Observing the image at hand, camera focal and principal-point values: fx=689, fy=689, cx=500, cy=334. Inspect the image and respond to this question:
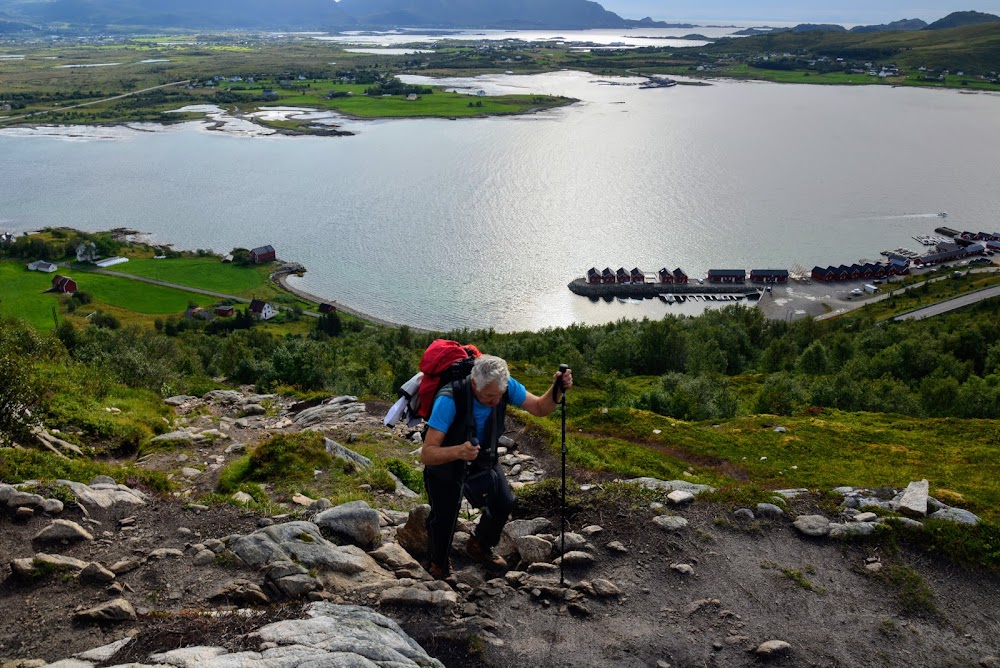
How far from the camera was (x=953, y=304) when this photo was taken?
6400 cm

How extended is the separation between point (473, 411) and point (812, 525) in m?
6.53

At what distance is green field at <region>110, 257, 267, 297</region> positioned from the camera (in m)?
72.0

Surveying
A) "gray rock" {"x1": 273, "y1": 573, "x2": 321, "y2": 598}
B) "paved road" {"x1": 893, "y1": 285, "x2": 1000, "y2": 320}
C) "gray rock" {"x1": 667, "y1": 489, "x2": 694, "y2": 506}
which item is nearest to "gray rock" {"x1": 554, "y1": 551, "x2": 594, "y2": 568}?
"gray rock" {"x1": 667, "y1": 489, "x2": 694, "y2": 506}

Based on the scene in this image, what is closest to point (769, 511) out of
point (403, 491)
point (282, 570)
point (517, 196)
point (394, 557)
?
point (394, 557)

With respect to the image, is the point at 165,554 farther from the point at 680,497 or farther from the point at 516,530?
the point at 680,497

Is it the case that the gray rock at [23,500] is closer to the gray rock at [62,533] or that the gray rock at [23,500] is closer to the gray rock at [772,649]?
the gray rock at [62,533]

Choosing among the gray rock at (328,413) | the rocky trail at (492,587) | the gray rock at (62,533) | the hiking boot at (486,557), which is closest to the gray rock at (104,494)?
the rocky trail at (492,587)

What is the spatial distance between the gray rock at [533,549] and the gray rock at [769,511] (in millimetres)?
3908

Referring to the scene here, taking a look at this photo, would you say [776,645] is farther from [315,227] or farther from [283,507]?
[315,227]

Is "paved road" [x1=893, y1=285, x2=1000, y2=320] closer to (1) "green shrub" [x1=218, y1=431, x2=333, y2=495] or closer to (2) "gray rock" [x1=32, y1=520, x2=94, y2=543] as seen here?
(1) "green shrub" [x1=218, y1=431, x2=333, y2=495]

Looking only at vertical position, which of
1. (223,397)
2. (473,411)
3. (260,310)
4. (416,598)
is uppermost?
(473,411)

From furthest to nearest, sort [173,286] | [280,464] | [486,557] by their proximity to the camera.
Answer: [173,286]
[280,464]
[486,557]

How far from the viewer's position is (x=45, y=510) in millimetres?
9945

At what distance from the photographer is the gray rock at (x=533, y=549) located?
9844 mm
